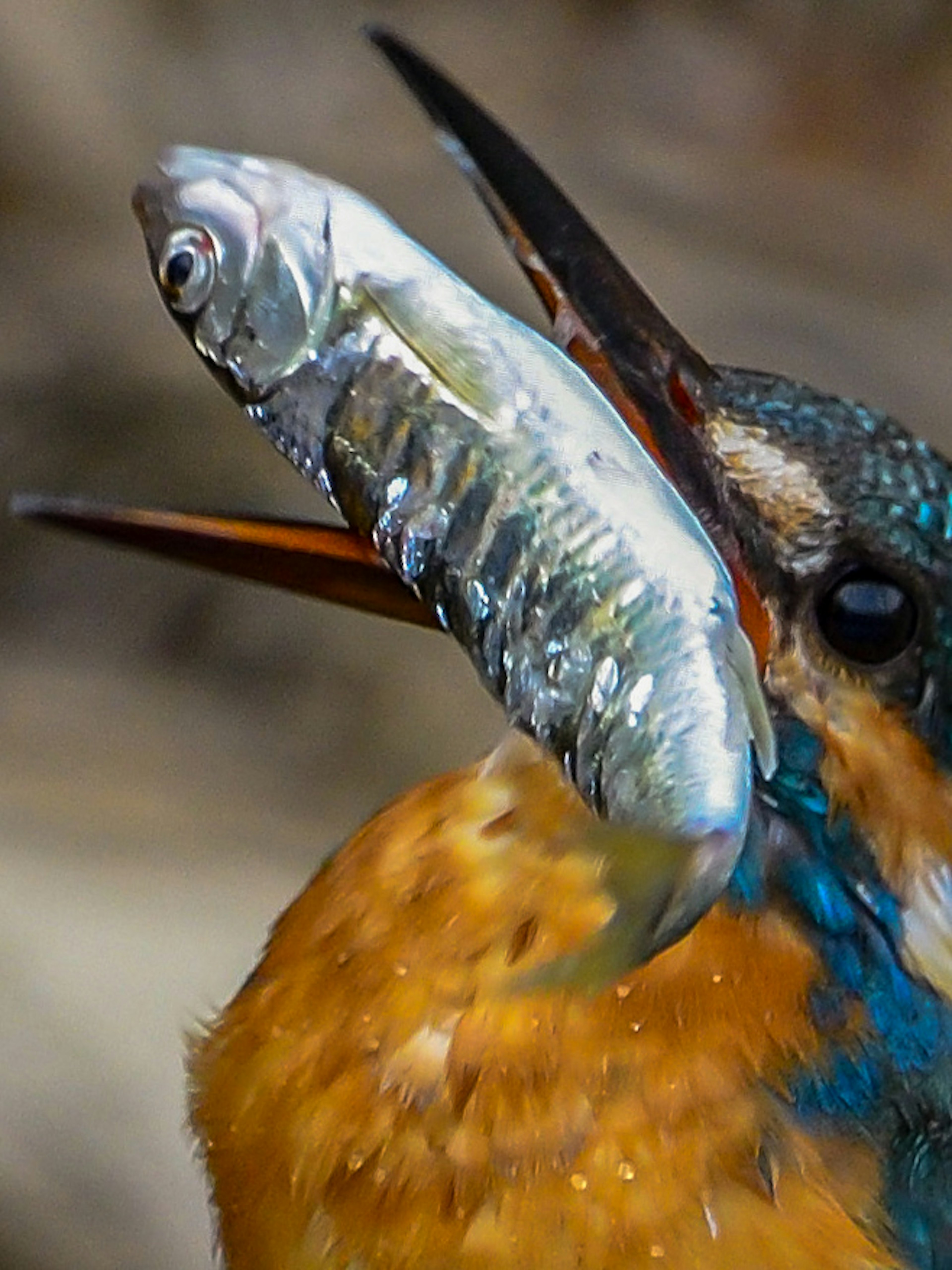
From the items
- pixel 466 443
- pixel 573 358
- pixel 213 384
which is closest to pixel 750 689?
pixel 466 443

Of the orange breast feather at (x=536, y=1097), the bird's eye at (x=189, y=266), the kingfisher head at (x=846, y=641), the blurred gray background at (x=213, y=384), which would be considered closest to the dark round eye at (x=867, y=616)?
the kingfisher head at (x=846, y=641)

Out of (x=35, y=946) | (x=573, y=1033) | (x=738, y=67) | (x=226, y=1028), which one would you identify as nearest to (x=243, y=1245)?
(x=226, y=1028)

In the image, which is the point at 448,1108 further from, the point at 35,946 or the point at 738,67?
the point at 738,67

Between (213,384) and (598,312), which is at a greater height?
(598,312)

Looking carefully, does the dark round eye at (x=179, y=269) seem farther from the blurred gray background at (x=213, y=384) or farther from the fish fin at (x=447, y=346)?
the blurred gray background at (x=213, y=384)

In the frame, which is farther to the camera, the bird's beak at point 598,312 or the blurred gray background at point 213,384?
the blurred gray background at point 213,384

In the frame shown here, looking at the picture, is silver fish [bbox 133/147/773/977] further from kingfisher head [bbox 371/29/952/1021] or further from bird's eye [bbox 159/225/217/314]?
kingfisher head [bbox 371/29/952/1021]

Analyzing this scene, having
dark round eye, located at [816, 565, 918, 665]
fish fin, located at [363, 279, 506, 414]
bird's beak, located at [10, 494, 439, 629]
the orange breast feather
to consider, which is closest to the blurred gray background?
the orange breast feather

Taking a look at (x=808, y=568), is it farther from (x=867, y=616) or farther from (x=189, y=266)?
(x=189, y=266)
